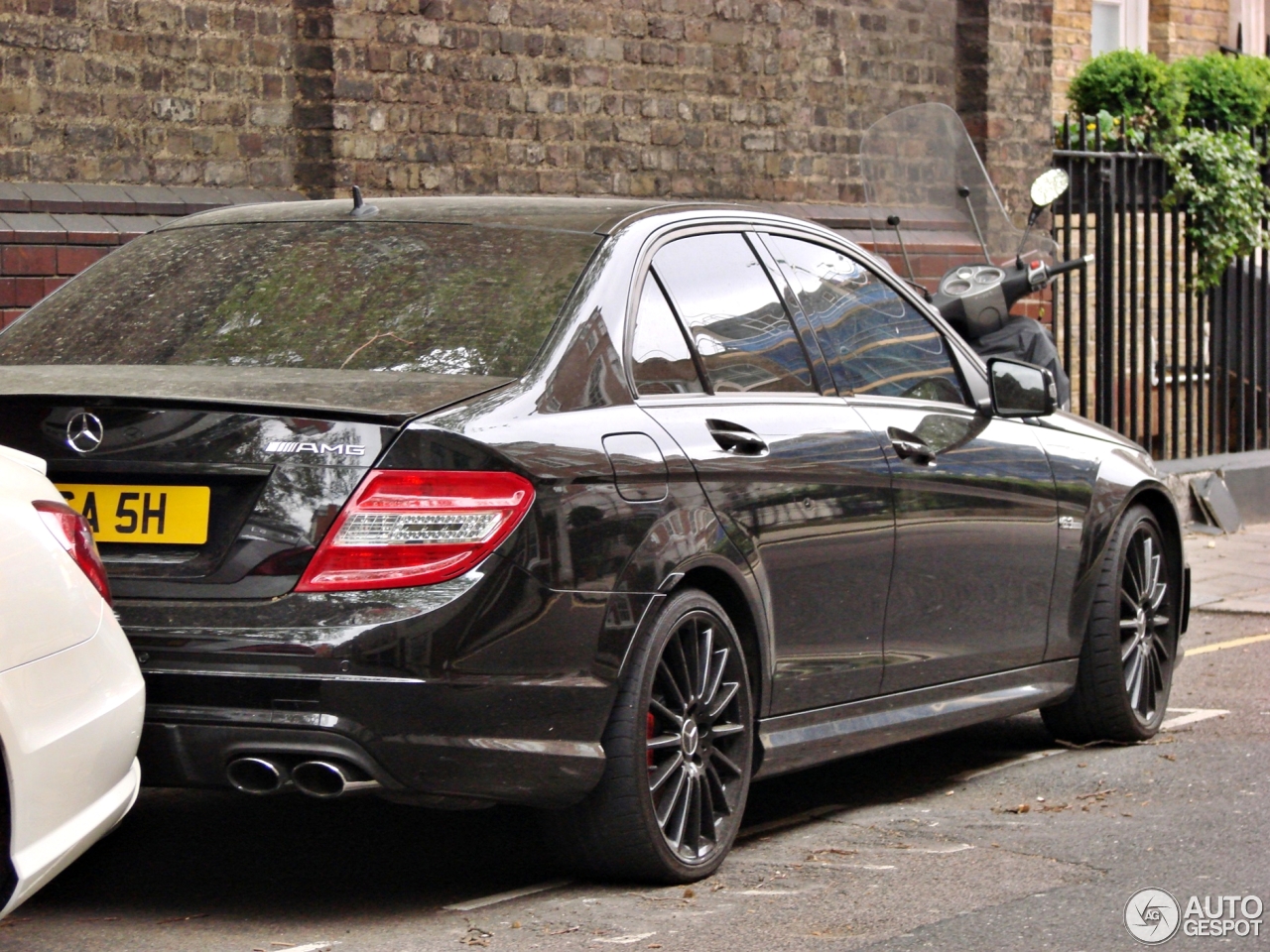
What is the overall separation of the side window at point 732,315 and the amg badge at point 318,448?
3.96 ft

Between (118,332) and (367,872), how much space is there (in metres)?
1.45

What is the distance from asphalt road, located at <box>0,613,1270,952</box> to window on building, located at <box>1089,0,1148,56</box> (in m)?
13.1

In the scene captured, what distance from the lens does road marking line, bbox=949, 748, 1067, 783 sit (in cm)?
670

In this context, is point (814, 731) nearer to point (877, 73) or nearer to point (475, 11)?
point (475, 11)

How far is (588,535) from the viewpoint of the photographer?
15.5 feet

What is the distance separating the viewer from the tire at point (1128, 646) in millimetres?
7012

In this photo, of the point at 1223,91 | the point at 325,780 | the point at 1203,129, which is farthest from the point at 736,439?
the point at 1223,91

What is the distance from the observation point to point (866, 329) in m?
6.22

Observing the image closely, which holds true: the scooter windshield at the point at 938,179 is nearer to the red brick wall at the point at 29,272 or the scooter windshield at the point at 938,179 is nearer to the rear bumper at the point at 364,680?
the red brick wall at the point at 29,272

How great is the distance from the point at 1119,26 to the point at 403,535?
15.8 meters

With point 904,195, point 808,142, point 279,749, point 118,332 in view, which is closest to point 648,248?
point 118,332

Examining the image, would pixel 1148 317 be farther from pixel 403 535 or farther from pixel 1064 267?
pixel 403 535

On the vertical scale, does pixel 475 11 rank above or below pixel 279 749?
above

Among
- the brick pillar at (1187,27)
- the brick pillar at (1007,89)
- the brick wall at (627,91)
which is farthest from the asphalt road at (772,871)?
the brick pillar at (1187,27)
